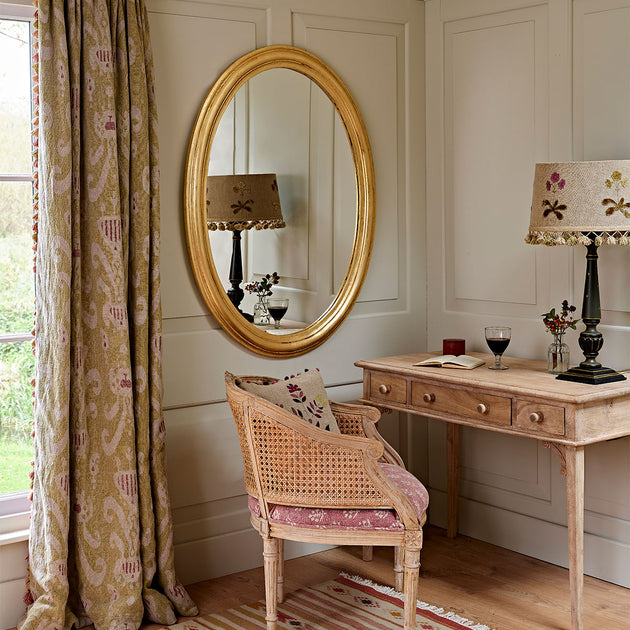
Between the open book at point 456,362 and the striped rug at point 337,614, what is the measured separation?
886 millimetres

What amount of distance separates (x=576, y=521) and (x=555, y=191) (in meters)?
1.10

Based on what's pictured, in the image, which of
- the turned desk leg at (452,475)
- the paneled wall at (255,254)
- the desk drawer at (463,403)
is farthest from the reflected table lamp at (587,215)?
the paneled wall at (255,254)

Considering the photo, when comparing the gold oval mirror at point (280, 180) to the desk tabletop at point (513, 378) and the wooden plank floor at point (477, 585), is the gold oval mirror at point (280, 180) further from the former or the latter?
the wooden plank floor at point (477, 585)

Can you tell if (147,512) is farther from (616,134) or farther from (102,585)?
(616,134)

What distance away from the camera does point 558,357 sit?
121 inches

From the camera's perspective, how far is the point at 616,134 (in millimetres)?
3123

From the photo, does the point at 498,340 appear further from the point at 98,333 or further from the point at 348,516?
the point at 98,333

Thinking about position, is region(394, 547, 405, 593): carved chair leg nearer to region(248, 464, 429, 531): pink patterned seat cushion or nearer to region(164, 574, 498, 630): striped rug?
region(164, 574, 498, 630): striped rug

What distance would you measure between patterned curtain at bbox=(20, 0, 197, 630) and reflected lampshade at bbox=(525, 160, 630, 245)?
4.54 ft

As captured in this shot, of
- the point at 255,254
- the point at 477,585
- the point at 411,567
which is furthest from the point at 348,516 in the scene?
the point at 255,254

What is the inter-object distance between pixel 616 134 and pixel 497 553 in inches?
70.7

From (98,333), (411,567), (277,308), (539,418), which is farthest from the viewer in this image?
(277,308)

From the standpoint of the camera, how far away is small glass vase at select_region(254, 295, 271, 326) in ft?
11.1

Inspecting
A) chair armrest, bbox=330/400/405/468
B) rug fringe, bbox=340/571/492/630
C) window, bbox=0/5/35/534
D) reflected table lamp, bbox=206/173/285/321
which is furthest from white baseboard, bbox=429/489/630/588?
window, bbox=0/5/35/534
